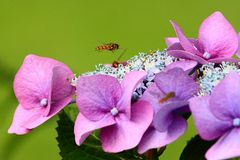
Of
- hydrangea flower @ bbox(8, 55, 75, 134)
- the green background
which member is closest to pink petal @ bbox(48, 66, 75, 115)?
hydrangea flower @ bbox(8, 55, 75, 134)

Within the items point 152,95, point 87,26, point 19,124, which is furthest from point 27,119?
point 87,26

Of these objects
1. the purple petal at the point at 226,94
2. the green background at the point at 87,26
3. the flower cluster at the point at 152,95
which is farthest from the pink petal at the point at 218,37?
the green background at the point at 87,26

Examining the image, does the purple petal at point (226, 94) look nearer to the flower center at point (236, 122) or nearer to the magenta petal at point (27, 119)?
the flower center at point (236, 122)

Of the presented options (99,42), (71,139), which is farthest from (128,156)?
(99,42)

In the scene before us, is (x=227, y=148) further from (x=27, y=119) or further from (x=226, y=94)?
(x=27, y=119)

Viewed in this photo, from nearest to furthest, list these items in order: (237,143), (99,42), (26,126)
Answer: (237,143), (26,126), (99,42)

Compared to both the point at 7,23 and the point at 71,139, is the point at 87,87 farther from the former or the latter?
the point at 7,23

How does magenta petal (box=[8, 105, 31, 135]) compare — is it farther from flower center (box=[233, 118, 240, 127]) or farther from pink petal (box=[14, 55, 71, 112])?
flower center (box=[233, 118, 240, 127])
